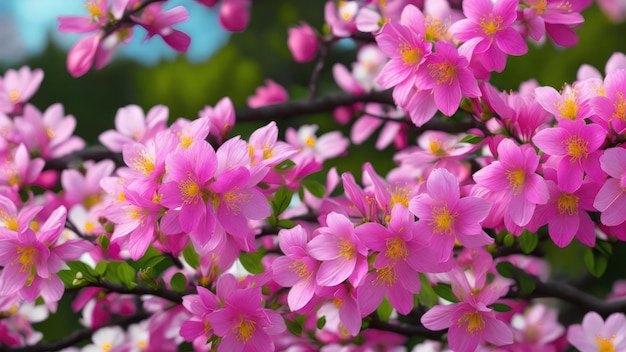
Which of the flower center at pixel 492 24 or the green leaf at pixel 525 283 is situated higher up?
the flower center at pixel 492 24

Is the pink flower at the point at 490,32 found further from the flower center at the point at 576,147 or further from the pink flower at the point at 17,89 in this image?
the pink flower at the point at 17,89

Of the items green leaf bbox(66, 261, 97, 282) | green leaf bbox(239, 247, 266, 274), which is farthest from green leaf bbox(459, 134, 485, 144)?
green leaf bbox(66, 261, 97, 282)

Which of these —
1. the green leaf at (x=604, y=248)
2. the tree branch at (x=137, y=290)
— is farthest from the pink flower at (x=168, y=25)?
the green leaf at (x=604, y=248)

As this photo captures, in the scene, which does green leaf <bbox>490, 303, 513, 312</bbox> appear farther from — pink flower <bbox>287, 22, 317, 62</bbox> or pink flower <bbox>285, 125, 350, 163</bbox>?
pink flower <bbox>287, 22, 317, 62</bbox>

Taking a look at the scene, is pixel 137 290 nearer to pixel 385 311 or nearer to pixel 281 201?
pixel 281 201

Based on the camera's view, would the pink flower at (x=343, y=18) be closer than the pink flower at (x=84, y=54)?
No

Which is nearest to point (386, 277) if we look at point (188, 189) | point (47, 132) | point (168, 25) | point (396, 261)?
point (396, 261)
